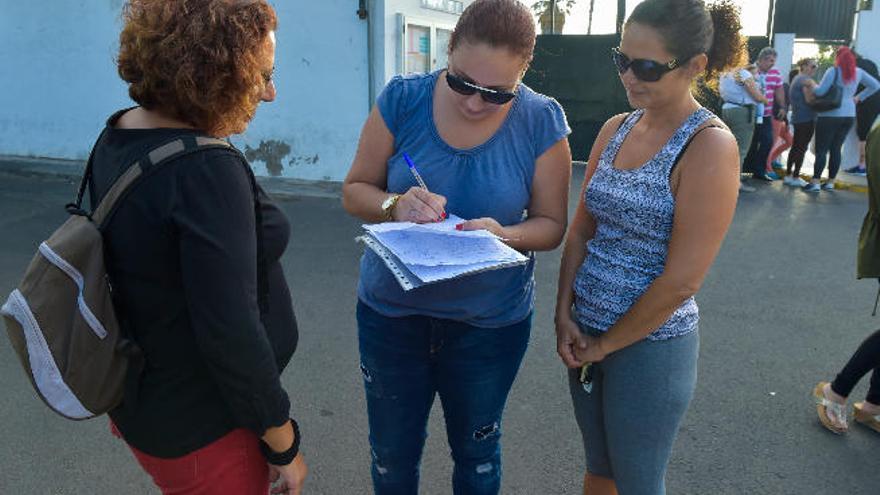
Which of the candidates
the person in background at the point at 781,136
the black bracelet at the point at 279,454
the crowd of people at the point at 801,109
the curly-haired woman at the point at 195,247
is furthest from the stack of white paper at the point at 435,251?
the person in background at the point at 781,136

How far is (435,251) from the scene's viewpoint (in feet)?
5.47

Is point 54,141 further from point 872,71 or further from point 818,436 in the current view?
point 872,71

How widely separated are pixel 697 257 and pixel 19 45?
11.1m

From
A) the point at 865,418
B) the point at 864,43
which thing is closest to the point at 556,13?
the point at 864,43

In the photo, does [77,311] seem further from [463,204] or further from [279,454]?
[463,204]

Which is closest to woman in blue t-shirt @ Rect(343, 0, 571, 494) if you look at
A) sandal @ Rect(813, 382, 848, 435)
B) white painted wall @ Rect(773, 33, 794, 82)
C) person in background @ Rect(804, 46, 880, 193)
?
sandal @ Rect(813, 382, 848, 435)

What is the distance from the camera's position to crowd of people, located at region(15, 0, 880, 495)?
1.29 m

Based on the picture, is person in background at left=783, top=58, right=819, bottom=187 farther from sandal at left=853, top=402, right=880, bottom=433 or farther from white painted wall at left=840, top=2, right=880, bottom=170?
sandal at left=853, top=402, right=880, bottom=433

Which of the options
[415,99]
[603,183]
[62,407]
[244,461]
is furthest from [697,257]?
[62,407]

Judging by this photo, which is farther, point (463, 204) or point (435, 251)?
point (463, 204)

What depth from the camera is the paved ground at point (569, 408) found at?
2.74 m

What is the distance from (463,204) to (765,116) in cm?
843

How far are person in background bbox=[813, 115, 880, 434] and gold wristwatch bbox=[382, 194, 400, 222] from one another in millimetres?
2110

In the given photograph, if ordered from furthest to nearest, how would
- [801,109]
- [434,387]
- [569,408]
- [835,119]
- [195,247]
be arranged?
[801,109] → [835,119] → [569,408] → [434,387] → [195,247]
